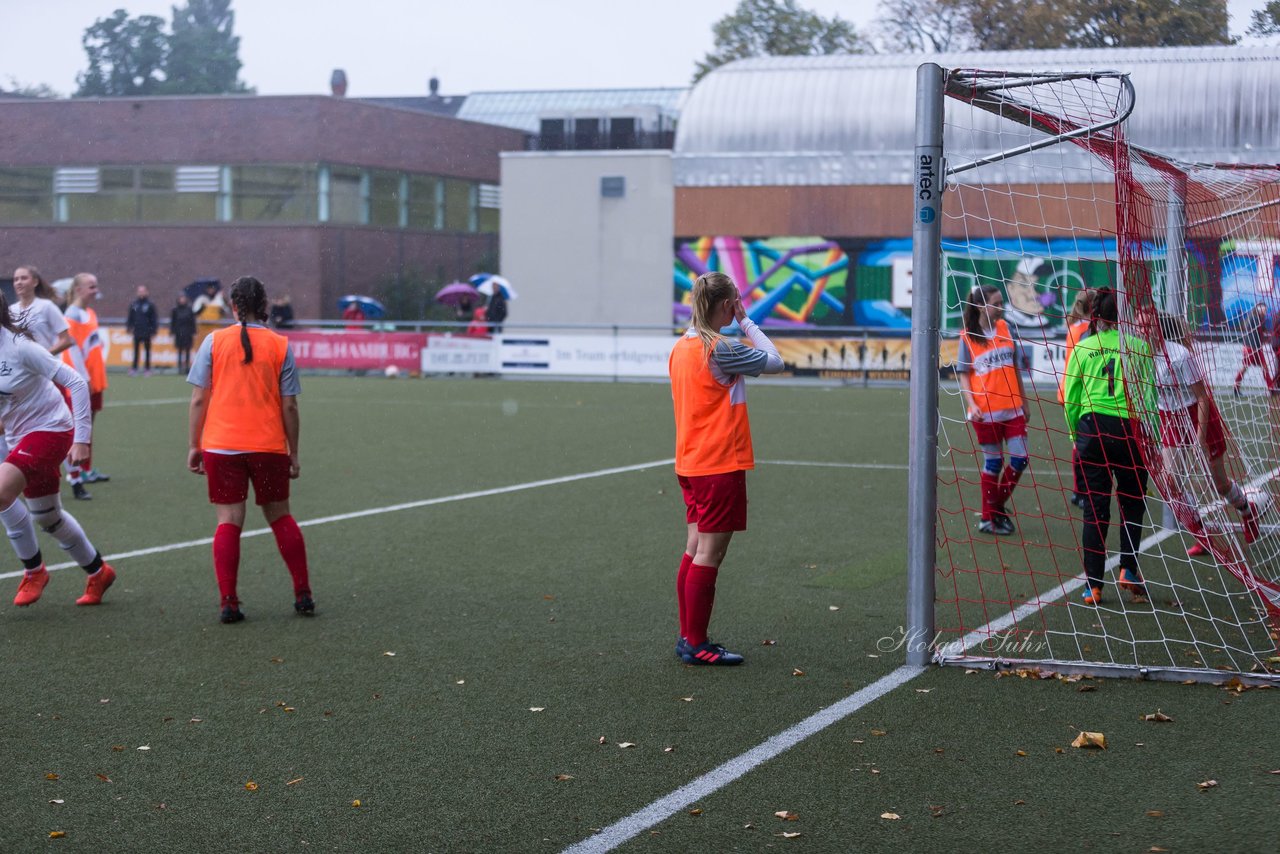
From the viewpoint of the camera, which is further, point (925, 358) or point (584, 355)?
point (584, 355)

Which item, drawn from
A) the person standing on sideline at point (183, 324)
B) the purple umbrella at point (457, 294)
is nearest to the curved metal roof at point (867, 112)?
the purple umbrella at point (457, 294)

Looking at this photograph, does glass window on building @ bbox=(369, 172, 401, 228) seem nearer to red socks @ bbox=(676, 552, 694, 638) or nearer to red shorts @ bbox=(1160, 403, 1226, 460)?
red shorts @ bbox=(1160, 403, 1226, 460)

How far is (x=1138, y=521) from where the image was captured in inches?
324

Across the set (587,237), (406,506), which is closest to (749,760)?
(406,506)

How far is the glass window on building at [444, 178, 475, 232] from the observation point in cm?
4847

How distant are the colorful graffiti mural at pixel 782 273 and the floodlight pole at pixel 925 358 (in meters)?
29.6

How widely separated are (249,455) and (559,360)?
23.3 metres

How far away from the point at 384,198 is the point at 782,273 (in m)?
14.9

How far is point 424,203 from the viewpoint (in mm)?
47469

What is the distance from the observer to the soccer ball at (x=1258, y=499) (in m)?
9.91

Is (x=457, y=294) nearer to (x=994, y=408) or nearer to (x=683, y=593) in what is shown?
(x=994, y=408)

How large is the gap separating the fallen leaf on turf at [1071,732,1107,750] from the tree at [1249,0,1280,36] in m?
12.3

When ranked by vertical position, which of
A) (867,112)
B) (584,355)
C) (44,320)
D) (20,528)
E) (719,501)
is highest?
(867,112)

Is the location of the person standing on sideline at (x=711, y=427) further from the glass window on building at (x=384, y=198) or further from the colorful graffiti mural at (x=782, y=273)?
the glass window on building at (x=384, y=198)
